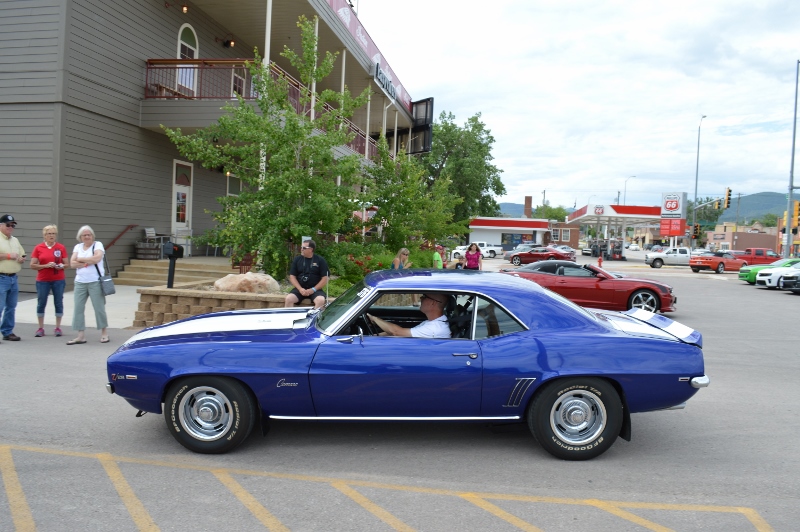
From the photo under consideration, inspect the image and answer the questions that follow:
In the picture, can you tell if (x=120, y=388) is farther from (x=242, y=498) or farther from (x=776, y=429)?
(x=776, y=429)

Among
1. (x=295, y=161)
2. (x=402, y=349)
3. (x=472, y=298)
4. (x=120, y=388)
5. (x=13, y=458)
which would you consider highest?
(x=295, y=161)

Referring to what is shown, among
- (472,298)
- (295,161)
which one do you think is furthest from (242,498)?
(295,161)

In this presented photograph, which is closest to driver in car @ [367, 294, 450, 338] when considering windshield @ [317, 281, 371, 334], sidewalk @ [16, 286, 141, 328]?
windshield @ [317, 281, 371, 334]

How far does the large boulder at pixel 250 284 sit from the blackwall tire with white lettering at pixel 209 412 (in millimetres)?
6134

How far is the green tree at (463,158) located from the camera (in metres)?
50.1

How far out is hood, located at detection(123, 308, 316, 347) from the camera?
493 centimetres

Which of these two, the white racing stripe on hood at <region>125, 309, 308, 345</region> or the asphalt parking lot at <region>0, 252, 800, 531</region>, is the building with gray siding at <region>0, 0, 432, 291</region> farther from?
the asphalt parking lot at <region>0, 252, 800, 531</region>

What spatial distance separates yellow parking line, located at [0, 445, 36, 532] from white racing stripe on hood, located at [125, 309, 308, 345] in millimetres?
1151

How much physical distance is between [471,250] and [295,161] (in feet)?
21.7

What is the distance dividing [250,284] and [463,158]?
137 feet

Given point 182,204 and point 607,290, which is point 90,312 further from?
point 607,290

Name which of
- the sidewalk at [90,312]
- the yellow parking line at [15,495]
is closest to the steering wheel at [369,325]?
the yellow parking line at [15,495]

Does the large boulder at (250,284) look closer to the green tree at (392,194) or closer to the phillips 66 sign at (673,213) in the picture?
the green tree at (392,194)

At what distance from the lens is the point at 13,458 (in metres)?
4.44
